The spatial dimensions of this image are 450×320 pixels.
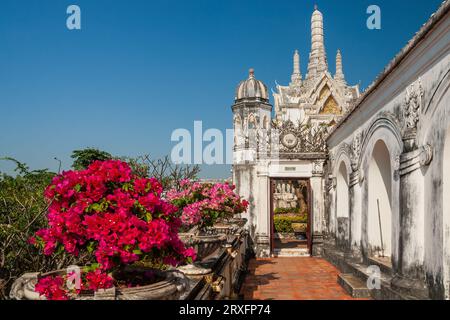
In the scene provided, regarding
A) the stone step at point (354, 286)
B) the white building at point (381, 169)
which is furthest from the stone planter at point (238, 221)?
the stone step at point (354, 286)

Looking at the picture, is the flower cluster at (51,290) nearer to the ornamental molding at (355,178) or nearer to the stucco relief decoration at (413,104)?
the stucco relief decoration at (413,104)

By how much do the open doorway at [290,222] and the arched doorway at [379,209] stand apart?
5.06 meters

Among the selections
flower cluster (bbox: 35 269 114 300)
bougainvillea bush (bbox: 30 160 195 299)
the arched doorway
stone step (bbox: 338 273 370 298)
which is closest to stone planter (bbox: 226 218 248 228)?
stone step (bbox: 338 273 370 298)

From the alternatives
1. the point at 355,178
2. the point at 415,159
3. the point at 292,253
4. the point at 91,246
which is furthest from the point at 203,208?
the point at 292,253

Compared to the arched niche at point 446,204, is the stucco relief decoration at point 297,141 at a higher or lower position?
higher

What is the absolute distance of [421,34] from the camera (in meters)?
5.97

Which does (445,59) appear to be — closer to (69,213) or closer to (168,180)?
(69,213)

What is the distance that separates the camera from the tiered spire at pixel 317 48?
3319 cm

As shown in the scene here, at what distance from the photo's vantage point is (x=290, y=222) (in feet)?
66.5

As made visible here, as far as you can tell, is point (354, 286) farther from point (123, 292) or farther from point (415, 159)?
point (123, 292)

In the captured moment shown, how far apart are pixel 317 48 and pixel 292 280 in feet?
89.8

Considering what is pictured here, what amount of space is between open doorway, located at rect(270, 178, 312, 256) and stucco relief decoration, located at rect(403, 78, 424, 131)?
25.9ft

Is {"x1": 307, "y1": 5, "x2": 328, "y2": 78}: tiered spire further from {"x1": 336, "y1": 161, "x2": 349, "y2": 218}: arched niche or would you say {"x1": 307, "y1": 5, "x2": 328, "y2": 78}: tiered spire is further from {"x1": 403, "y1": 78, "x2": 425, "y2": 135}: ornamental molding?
{"x1": 403, "y1": 78, "x2": 425, "y2": 135}: ornamental molding
